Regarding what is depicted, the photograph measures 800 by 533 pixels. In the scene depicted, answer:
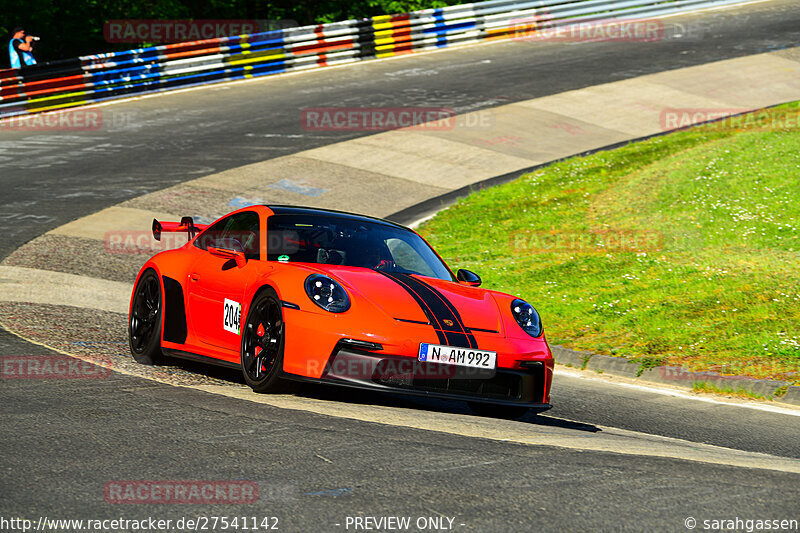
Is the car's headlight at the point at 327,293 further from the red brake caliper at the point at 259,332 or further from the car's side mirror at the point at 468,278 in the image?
the car's side mirror at the point at 468,278

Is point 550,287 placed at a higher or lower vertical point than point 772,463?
lower

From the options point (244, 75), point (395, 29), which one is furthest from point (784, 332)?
point (395, 29)

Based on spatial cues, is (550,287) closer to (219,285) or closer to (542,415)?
(542,415)

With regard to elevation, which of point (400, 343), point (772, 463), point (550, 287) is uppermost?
point (400, 343)

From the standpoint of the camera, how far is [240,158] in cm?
1853

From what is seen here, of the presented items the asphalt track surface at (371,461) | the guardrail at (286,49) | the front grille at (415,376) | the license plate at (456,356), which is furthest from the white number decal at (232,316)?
the guardrail at (286,49)

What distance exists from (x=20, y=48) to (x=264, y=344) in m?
18.1

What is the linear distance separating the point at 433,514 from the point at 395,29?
Result: 86.4ft

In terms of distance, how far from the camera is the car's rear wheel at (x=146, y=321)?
8.12 metres

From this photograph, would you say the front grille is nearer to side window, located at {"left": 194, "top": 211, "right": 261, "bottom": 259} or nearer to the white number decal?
the white number decal

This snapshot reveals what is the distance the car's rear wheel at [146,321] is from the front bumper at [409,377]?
1993mm

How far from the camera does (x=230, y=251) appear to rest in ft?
25.1

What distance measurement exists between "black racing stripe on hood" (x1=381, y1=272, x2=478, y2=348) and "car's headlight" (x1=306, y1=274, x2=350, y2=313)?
556 mm

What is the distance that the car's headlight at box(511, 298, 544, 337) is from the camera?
24.1 ft
